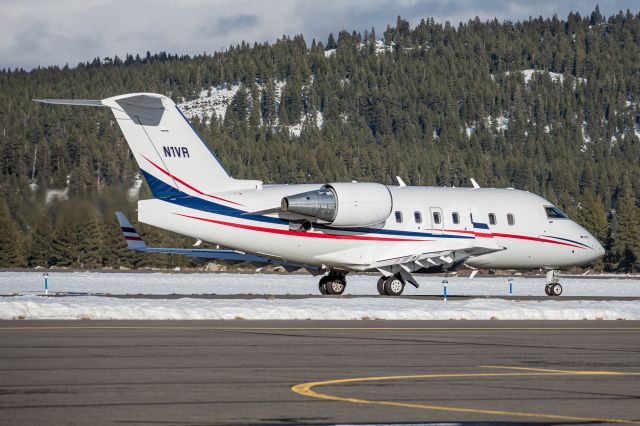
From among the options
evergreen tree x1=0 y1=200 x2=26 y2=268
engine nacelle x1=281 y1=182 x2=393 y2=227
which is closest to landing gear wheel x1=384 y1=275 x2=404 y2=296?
engine nacelle x1=281 y1=182 x2=393 y2=227

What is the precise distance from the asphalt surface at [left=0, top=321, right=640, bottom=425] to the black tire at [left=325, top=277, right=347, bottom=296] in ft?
54.0

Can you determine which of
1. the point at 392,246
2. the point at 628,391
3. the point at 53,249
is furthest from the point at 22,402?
the point at 53,249

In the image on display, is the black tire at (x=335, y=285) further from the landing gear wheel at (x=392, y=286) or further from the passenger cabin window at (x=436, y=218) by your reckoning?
the passenger cabin window at (x=436, y=218)

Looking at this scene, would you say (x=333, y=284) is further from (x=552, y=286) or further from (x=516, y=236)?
(x=552, y=286)

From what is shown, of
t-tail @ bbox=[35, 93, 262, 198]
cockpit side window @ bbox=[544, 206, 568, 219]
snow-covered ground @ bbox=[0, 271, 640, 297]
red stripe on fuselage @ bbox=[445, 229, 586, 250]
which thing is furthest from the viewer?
snow-covered ground @ bbox=[0, 271, 640, 297]

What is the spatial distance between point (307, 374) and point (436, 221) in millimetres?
24767

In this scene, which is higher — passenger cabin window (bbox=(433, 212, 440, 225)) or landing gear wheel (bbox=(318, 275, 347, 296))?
passenger cabin window (bbox=(433, 212, 440, 225))

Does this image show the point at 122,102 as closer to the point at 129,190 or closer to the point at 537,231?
the point at 129,190

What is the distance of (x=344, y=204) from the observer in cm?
3919

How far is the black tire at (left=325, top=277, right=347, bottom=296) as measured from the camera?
42781mm

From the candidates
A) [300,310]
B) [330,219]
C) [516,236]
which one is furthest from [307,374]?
[516,236]

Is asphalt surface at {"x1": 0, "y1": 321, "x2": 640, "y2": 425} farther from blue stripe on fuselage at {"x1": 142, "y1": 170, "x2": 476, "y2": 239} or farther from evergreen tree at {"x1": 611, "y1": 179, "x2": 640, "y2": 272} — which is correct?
evergreen tree at {"x1": 611, "y1": 179, "x2": 640, "y2": 272}

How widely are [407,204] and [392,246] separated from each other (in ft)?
5.45

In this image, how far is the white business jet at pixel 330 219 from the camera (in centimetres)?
3778
